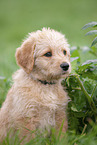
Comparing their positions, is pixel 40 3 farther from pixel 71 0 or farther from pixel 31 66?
pixel 31 66

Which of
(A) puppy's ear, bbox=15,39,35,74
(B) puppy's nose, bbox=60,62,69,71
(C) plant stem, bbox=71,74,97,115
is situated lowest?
(C) plant stem, bbox=71,74,97,115

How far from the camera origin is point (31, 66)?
362 cm

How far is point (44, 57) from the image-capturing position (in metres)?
3.75

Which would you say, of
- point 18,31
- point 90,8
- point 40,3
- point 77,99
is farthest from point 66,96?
point 40,3

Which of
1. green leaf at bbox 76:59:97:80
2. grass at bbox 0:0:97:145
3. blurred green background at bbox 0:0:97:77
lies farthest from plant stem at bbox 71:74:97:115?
blurred green background at bbox 0:0:97:77

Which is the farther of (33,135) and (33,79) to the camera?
(33,79)

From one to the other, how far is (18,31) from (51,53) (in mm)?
10768

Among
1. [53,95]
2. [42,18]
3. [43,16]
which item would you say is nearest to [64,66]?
[53,95]

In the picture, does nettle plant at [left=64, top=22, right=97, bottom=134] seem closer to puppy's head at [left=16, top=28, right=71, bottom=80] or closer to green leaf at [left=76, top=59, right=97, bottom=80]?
green leaf at [left=76, top=59, right=97, bottom=80]

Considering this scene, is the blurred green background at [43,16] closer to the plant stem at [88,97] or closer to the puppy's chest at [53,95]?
the puppy's chest at [53,95]

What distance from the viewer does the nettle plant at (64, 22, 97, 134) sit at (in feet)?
12.2

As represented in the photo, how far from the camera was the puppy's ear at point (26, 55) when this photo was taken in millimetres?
3673

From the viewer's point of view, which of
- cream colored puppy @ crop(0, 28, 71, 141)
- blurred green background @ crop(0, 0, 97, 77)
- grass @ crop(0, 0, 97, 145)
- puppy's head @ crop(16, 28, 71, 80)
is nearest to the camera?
cream colored puppy @ crop(0, 28, 71, 141)

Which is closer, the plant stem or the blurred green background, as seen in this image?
the plant stem
